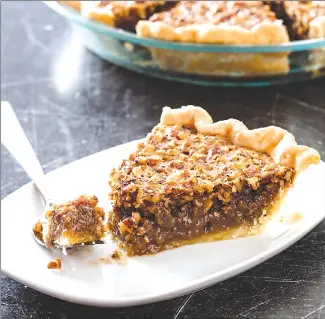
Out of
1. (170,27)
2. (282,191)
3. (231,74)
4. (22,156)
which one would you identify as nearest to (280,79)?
(231,74)

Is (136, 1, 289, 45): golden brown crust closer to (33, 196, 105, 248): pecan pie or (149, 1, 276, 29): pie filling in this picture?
(149, 1, 276, 29): pie filling

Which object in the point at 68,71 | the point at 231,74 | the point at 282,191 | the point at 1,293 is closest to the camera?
the point at 1,293

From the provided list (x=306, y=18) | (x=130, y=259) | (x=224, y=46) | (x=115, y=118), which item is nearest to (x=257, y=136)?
(x=130, y=259)

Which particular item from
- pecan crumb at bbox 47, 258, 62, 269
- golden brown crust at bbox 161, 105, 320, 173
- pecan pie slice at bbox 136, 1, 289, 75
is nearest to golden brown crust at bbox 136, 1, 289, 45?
pecan pie slice at bbox 136, 1, 289, 75

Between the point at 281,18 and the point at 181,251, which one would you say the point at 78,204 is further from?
the point at 281,18

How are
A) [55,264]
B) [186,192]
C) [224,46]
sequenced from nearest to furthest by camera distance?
[55,264]
[186,192]
[224,46]

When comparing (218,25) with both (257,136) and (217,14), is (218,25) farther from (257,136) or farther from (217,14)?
(257,136)

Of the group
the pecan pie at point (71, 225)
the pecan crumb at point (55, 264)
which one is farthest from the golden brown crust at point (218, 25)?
the pecan crumb at point (55, 264)
